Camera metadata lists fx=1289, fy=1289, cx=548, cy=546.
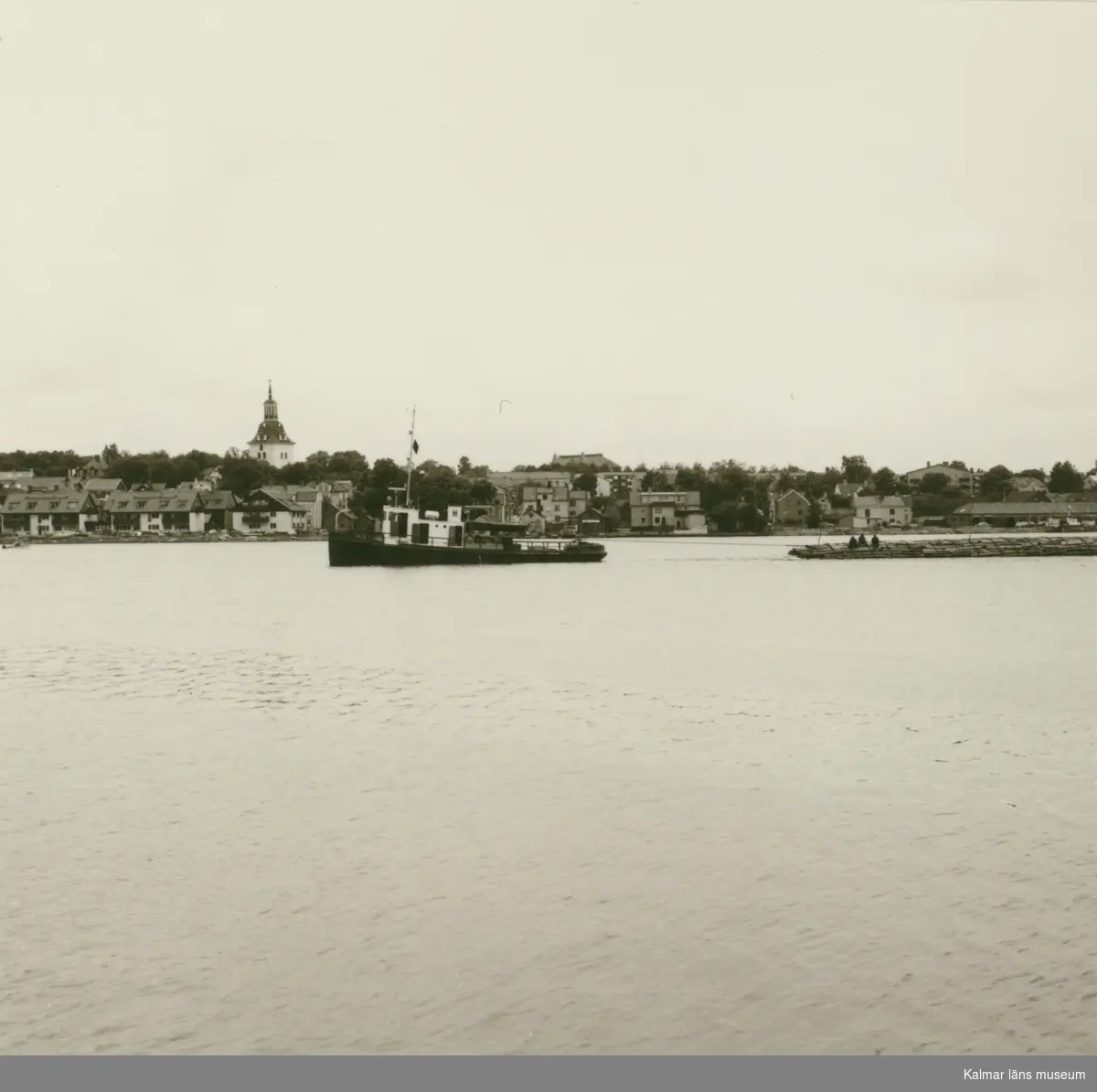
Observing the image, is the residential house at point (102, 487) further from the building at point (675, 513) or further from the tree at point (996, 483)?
the tree at point (996, 483)

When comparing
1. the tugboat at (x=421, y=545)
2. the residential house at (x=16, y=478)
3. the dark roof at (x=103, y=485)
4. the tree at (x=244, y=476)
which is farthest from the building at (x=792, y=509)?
the residential house at (x=16, y=478)

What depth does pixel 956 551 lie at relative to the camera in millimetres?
87375

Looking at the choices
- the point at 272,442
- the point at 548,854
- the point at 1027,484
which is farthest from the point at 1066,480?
the point at 548,854

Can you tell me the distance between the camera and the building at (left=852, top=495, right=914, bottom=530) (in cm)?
15762

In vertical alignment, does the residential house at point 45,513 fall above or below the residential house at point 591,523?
above

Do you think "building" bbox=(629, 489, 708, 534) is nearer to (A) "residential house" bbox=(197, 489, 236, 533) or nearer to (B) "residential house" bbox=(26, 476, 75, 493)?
(A) "residential house" bbox=(197, 489, 236, 533)

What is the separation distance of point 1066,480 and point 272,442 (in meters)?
109

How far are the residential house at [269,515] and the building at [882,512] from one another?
218 ft

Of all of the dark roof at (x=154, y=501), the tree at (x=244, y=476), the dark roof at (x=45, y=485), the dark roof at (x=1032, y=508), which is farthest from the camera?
the tree at (x=244, y=476)

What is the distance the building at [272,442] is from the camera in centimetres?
18700

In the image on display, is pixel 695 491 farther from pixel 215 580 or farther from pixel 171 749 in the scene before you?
pixel 171 749

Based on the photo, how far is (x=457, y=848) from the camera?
11555 mm
